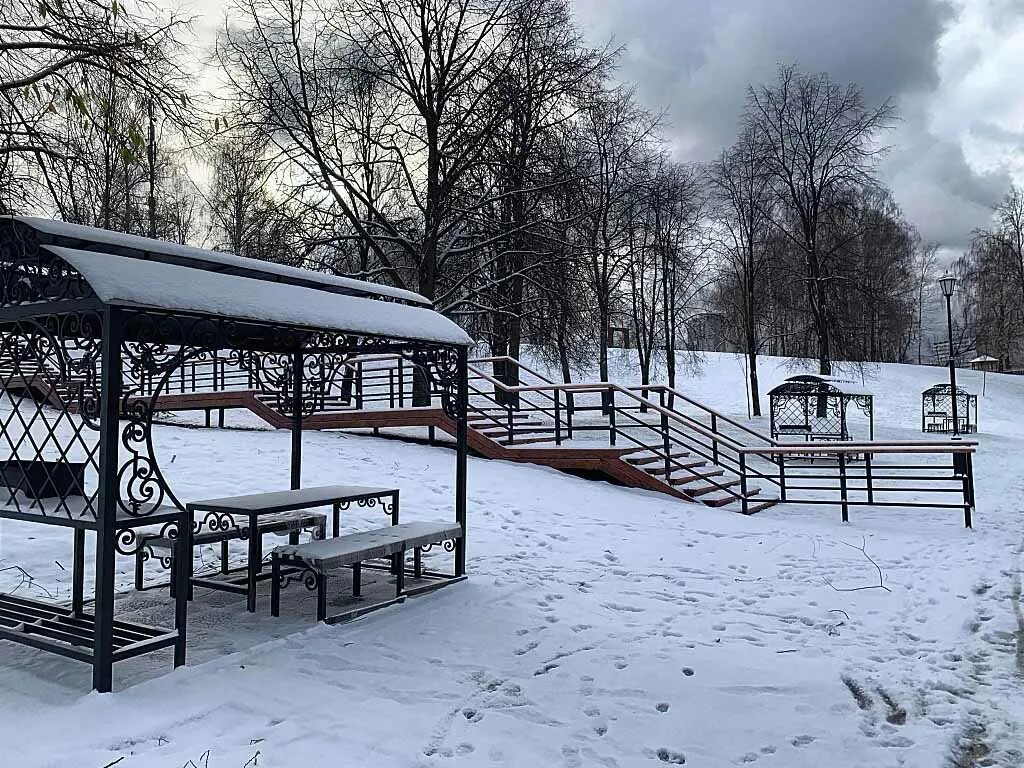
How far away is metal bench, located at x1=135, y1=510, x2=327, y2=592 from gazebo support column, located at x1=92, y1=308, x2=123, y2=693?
1.08 m

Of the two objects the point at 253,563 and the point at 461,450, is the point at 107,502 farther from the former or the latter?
the point at 461,450

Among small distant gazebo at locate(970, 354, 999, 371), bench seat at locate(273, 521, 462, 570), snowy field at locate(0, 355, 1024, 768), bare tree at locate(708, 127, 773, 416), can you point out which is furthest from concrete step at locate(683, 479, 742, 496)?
small distant gazebo at locate(970, 354, 999, 371)

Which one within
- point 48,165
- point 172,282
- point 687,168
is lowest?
point 172,282

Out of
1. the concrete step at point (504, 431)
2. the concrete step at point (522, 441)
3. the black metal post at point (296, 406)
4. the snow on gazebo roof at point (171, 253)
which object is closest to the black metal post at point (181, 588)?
the snow on gazebo roof at point (171, 253)

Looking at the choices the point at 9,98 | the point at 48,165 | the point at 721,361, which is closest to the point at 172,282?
the point at 9,98

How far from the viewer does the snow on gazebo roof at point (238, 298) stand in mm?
4105

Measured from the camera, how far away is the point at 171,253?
4.95 m

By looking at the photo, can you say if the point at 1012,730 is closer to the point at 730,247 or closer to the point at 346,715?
the point at 346,715

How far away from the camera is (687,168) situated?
26922mm

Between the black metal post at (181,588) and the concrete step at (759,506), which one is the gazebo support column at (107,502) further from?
the concrete step at (759,506)

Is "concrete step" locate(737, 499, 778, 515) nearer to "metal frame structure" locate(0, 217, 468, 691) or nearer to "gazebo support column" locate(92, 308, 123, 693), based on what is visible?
"metal frame structure" locate(0, 217, 468, 691)

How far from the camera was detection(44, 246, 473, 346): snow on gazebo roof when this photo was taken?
4105mm

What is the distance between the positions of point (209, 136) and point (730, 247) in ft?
71.2

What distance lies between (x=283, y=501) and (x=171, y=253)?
7.72 feet
